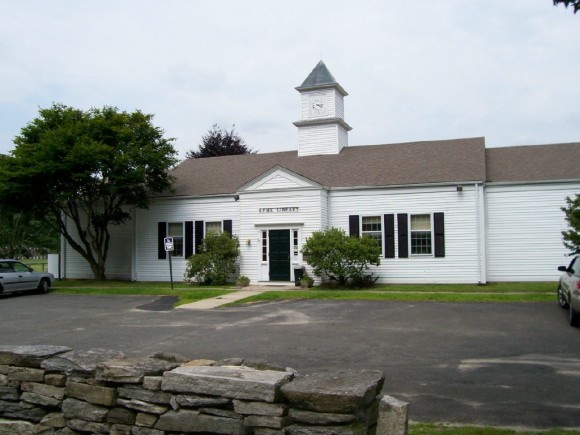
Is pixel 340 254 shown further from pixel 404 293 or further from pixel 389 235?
pixel 404 293

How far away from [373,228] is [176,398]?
64.1ft

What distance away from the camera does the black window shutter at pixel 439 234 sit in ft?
74.5

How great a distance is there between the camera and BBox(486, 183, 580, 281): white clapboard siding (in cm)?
2234

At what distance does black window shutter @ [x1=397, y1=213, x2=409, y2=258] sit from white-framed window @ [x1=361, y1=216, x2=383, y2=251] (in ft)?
2.59

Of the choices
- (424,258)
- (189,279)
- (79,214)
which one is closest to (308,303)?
(424,258)

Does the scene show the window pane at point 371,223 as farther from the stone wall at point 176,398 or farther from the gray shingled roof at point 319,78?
the stone wall at point 176,398

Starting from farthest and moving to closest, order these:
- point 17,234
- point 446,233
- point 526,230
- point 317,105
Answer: point 17,234 → point 317,105 → point 446,233 → point 526,230

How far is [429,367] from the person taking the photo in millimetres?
8688

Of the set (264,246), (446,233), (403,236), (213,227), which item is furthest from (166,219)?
(446,233)

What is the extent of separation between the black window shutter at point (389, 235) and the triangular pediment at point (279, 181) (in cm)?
313

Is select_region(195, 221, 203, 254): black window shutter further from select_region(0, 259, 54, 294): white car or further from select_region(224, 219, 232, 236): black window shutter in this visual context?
select_region(0, 259, 54, 294): white car

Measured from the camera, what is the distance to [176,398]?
4.88 meters

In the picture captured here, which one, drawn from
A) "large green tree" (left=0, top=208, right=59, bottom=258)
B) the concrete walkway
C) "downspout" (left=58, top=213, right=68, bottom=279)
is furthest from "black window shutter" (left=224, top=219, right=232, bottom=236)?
"large green tree" (left=0, top=208, right=59, bottom=258)

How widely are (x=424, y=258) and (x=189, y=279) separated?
9992mm
